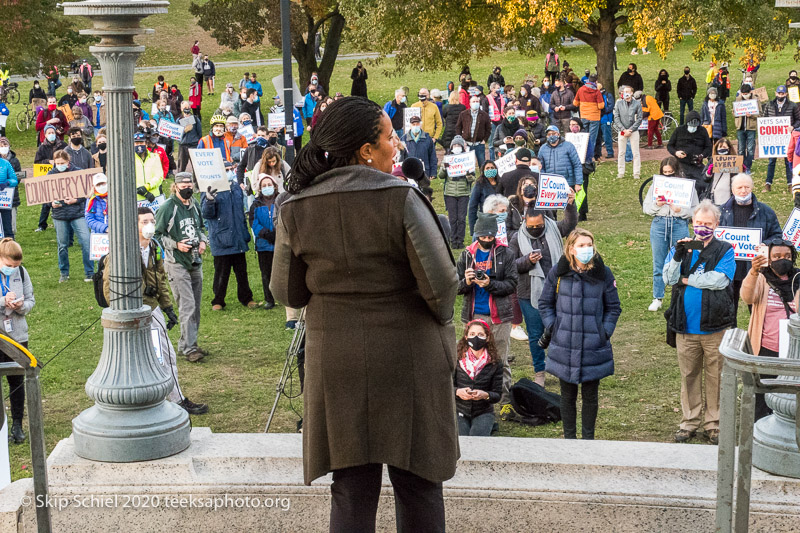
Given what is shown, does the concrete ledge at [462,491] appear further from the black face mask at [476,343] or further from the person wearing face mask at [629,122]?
the person wearing face mask at [629,122]

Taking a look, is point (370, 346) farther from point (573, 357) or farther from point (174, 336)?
point (174, 336)

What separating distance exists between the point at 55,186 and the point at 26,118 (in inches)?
1031

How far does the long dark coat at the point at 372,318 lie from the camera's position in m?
3.70

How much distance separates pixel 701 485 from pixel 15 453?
6040 mm

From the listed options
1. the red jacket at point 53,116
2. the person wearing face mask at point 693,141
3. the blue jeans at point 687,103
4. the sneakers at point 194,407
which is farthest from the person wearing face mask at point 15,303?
the blue jeans at point 687,103

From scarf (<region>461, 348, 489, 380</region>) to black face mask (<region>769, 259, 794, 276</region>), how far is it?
2383 mm

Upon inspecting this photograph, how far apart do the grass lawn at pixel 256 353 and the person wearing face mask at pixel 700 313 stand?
38 cm

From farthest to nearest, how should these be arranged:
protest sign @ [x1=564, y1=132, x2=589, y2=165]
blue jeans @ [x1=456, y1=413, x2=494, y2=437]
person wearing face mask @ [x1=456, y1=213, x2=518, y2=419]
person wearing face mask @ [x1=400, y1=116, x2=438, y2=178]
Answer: protest sign @ [x1=564, y1=132, x2=589, y2=165] → person wearing face mask @ [x1=400, y1=116, x2=438, y2=178] → person wearing face mask @ [x1=456, y1=213, x2=518, y2=419] → blue jeans @ [x1=456, y1=413, x2=494, y2=437]

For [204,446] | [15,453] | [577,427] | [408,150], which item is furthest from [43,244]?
[204,446]

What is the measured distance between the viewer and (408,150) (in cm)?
1828

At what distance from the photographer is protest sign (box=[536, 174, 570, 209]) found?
1296cm

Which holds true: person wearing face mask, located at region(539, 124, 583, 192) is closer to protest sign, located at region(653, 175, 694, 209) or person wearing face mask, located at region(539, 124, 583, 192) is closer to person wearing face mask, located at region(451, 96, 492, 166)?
protest sign, located at region(653, 175, 694, 209)

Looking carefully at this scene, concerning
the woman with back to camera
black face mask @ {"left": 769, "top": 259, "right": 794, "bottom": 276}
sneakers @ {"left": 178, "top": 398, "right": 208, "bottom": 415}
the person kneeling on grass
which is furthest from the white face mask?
the woman with back to camera

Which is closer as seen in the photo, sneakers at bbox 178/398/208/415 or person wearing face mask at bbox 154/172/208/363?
sneakers at bbox 178/398/208/415
